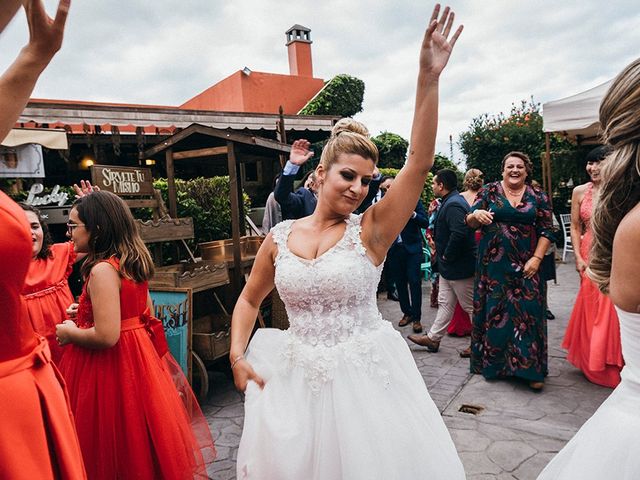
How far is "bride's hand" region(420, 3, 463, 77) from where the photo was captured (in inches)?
69.2

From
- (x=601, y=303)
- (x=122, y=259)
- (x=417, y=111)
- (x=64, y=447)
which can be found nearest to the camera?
(x=64, y=447)

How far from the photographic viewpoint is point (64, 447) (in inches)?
53.9

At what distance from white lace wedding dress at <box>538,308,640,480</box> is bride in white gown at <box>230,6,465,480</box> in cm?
44

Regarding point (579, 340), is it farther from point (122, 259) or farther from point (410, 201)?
point (122, 259)

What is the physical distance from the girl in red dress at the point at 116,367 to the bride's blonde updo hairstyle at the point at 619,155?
230 cm

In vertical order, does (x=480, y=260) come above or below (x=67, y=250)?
below

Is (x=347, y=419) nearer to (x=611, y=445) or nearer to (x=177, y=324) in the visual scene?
(x=611, y=445)

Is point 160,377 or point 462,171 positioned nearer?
point 160,377

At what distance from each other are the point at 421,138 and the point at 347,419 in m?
1.11

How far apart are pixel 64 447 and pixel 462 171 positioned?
22.3 m

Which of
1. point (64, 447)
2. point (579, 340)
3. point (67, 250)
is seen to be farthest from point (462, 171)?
point (64, 447)

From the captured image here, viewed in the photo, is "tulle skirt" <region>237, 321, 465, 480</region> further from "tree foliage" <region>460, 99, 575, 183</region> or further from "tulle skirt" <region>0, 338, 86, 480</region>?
"tree foliage" <region>460, 99, 575, 183</region>

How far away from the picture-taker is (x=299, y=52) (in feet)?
70.3

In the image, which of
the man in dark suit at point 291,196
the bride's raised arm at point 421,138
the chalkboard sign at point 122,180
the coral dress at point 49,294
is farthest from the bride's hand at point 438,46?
the chalkboard sign at point 122,180
